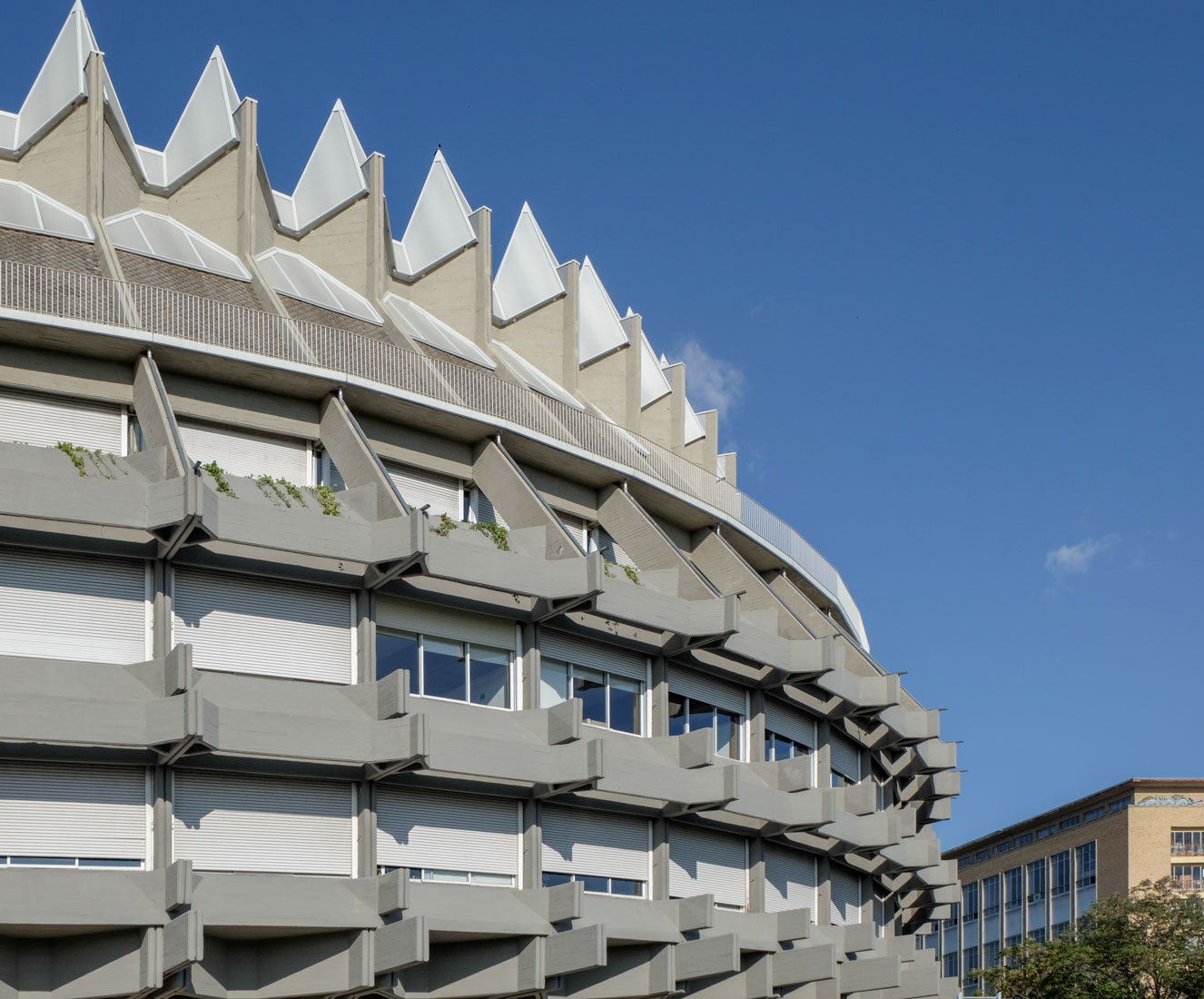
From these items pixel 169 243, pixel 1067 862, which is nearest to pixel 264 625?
pixel 169 243

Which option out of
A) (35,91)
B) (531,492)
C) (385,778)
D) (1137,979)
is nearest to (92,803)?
(385,778)

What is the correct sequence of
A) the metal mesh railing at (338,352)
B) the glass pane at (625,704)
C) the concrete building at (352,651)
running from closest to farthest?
the concrete building at (352,651), the metal mesh railing at (338,352), the glass pane at (625,704)

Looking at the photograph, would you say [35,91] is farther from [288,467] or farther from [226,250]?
[288,467]

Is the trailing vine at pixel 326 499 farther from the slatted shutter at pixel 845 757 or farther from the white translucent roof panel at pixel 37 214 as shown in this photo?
the slatted shutter at pixel 845 757

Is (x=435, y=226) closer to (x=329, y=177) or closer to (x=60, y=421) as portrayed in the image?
(x=329, y=177)

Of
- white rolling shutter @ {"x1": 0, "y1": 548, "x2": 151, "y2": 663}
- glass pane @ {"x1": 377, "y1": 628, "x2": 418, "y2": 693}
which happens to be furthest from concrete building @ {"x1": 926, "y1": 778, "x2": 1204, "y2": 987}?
white rolling shutter @ {"x1": 0, "y1": 548, "x2": 151, "y2": 663}

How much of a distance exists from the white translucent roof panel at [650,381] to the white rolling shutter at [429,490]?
48.6ft

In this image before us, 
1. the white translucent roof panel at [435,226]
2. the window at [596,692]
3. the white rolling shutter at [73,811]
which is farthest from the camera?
the white translucent roof panel at [435,226]

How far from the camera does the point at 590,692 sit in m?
33.7

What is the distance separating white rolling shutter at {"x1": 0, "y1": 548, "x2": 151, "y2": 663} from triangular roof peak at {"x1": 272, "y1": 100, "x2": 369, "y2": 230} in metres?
18.3

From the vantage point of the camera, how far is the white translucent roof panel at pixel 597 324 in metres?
47.8

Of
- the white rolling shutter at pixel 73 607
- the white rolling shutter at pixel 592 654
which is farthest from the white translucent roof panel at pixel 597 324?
the white rolling shutter at pixel 73 607

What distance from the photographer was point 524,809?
31047mm

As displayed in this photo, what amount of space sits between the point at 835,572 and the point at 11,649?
2731 centimetres
